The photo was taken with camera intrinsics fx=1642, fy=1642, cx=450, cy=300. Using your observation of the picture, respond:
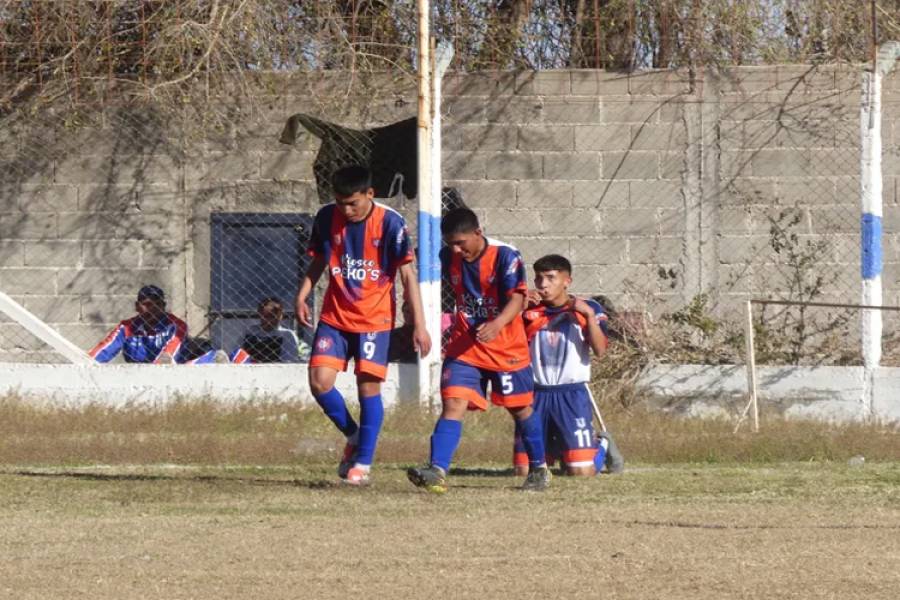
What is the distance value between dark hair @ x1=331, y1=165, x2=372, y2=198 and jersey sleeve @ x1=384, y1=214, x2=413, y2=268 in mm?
262

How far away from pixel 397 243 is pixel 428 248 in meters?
3.47

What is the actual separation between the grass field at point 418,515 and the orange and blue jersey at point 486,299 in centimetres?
72

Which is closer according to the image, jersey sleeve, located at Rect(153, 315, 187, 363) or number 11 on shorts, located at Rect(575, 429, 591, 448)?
number 11 on shorts, located at Rect(575, 429, 591, 448)

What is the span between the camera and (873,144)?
12.7 meters

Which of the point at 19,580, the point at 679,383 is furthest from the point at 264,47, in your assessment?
the point at 19,580

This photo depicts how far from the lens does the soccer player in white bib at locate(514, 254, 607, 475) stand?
9688mm

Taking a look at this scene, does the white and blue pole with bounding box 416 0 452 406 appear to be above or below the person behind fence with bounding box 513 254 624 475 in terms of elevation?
above

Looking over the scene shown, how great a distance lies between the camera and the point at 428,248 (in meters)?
12.4

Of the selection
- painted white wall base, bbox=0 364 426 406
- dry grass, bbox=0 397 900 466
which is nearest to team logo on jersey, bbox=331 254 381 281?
dry grass, bbox=0 397 900 466

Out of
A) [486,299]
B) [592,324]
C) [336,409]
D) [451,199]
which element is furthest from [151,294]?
[486,299]

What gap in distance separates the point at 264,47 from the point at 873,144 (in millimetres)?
4867

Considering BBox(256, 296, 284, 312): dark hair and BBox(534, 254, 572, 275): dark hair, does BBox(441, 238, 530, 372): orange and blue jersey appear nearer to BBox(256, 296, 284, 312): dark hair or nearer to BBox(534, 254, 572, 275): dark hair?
BBox(534, 254, 572, 275): dark hair

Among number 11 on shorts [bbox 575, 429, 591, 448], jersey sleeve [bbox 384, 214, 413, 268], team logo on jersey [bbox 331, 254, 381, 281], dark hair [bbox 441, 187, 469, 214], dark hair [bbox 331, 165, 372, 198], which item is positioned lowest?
number 11 on shorts [bbox 575, 429, 591, 448]

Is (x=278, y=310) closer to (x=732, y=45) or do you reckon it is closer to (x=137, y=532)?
(x=732, y=45)
